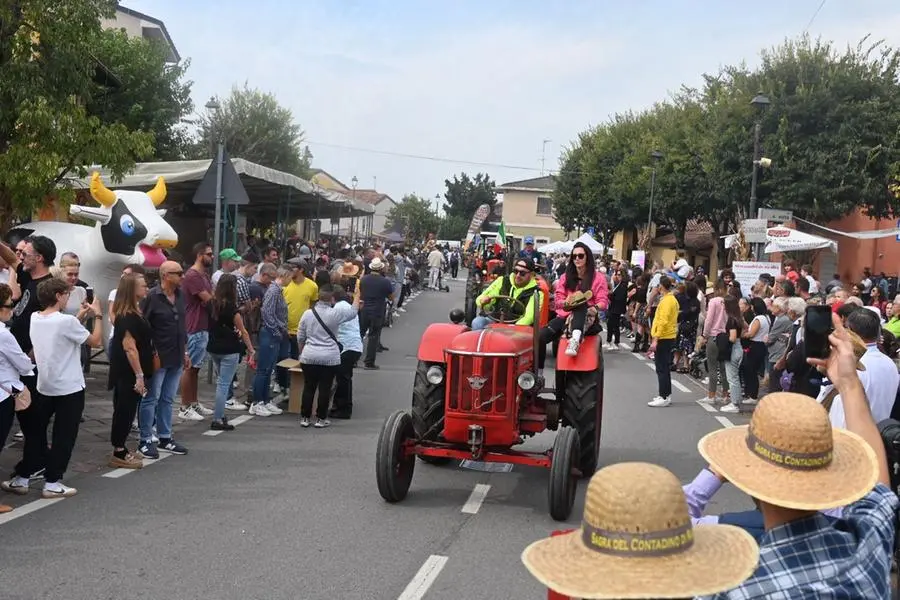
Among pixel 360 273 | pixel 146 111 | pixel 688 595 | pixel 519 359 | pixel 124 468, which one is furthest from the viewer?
pixel 146 111

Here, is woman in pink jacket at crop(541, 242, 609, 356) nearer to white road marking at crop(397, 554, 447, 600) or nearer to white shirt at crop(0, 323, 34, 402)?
white road marking at crop(397, 554, 447, 600)

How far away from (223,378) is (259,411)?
1.19m

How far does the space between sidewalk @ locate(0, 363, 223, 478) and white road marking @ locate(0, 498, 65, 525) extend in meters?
0.90

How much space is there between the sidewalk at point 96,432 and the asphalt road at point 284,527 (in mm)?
338

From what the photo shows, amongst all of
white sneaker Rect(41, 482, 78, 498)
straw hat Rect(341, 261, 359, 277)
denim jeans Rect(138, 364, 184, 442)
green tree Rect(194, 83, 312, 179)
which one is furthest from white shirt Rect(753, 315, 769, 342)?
green tree Rect(194, 83, 312, 179)

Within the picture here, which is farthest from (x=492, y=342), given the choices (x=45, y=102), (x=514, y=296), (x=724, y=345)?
(x=45, y=102)

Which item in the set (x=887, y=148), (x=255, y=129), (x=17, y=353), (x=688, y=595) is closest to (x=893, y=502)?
(x=688, y=595)

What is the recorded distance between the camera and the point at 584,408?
7891mm

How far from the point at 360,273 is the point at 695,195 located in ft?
69.1

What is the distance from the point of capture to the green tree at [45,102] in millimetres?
12883

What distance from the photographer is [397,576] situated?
558 centimetres

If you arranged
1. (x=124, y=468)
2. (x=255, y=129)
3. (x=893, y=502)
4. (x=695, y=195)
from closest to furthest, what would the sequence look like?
1. (x=893, y=502)
2. (x=124, y=468)
3. (x=695, y=195)
4. (x=255, y=129)

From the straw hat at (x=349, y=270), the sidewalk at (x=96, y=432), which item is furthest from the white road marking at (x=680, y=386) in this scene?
the sidewalk at (x=96, y=432)

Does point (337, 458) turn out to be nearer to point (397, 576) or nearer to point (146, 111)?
point (397, 576)
